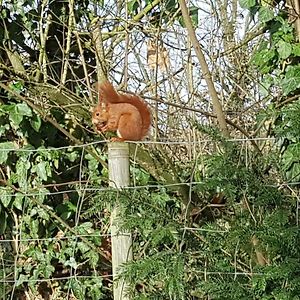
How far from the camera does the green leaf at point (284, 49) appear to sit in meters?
3.50

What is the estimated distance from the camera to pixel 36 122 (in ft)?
12.5

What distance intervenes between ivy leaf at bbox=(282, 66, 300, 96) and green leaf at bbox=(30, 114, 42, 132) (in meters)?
1.37

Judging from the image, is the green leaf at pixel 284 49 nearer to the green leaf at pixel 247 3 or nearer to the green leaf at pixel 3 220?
the green leaf at pixel 247 3

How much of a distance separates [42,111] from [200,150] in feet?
2.98

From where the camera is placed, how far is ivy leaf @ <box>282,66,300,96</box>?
3477 mm

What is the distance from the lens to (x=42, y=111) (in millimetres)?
3771

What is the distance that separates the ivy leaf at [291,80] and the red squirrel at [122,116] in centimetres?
107

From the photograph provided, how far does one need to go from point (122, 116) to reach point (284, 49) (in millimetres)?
1273

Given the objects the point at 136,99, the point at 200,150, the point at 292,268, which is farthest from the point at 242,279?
the point at 200,150

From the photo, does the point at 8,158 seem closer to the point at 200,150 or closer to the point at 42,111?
the point at 42,111

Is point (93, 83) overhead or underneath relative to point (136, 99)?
overhead

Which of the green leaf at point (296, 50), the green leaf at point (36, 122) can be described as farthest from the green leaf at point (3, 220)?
the green leaf at point (296, 50)

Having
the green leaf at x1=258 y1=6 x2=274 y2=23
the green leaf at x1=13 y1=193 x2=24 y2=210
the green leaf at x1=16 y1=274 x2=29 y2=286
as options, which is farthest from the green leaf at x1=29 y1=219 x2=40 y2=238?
the green leaf at x1=258 y1=6 x2=274 y2=23

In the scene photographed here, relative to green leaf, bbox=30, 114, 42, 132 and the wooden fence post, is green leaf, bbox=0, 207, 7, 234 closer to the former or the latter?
green leaf, bbox=30, 114, 42, 132
